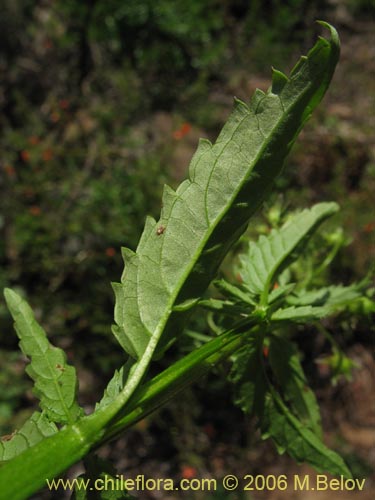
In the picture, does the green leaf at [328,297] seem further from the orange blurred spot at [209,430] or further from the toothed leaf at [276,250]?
the orange blurred spot at [209,430]

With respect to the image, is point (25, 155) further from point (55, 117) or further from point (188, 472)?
point (188, 472)

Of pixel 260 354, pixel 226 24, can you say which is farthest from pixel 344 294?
pixel 226 24

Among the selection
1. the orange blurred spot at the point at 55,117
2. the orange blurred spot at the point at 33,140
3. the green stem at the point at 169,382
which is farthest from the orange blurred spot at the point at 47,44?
the green stem at the point at 169,382

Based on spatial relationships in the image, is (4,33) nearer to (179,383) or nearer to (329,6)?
(329,6)

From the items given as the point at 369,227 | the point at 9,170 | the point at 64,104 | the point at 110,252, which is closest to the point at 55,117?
the point at 64,104

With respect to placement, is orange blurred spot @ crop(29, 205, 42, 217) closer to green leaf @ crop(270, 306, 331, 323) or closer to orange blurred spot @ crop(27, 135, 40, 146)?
orange blurred spot @ crop(27, 135, 40, 146)
